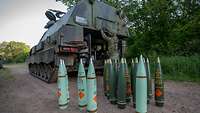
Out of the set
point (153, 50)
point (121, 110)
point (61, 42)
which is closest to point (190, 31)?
point (153, 50)

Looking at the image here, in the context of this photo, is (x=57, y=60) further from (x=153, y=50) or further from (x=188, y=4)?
(x=188, y=4)

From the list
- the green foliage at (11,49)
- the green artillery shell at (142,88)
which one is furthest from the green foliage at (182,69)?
the green foliage at (11,49)

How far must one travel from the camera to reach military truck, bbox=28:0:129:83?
5523 mm

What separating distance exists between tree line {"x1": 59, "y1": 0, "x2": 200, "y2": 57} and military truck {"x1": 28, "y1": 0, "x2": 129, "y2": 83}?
322 centimetres

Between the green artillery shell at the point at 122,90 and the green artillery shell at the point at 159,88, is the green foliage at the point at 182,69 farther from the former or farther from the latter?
the green artillery shell at the point at 122,90

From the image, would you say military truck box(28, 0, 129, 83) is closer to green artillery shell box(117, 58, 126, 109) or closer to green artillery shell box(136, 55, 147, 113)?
green artillery shell box(117, 58, 126, 109)

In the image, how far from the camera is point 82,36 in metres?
5.81

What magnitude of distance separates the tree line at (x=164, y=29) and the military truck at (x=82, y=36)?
3.22 m

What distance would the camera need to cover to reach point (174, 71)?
7.59m

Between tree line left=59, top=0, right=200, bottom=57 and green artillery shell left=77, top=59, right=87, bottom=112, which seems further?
tree line left=59, top=0, right=200, bottom=57

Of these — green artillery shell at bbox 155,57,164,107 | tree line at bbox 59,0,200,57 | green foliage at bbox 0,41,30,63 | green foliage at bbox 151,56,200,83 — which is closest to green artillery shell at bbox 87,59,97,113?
green artillery shell at bbox 155,57,164,107

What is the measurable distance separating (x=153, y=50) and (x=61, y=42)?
21.5ft

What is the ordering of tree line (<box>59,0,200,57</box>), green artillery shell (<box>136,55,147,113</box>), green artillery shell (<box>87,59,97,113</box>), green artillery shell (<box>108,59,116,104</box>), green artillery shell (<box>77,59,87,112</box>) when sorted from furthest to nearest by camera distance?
tree line (<box>59,0,200,57</box>), green artillery shell (<box>108,59,116,104</box>), green artillery shell (<box>77,59,87,112</box>), green artillery shell (<box>87,59,97,113</box>), green artillery shell (<box>136,55,147,113</box>)

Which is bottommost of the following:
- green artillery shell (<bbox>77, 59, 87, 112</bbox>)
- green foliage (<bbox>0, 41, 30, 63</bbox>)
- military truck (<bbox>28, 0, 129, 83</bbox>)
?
green artillery shell (<bbox>77, 59, 87, 112</bbox>)
